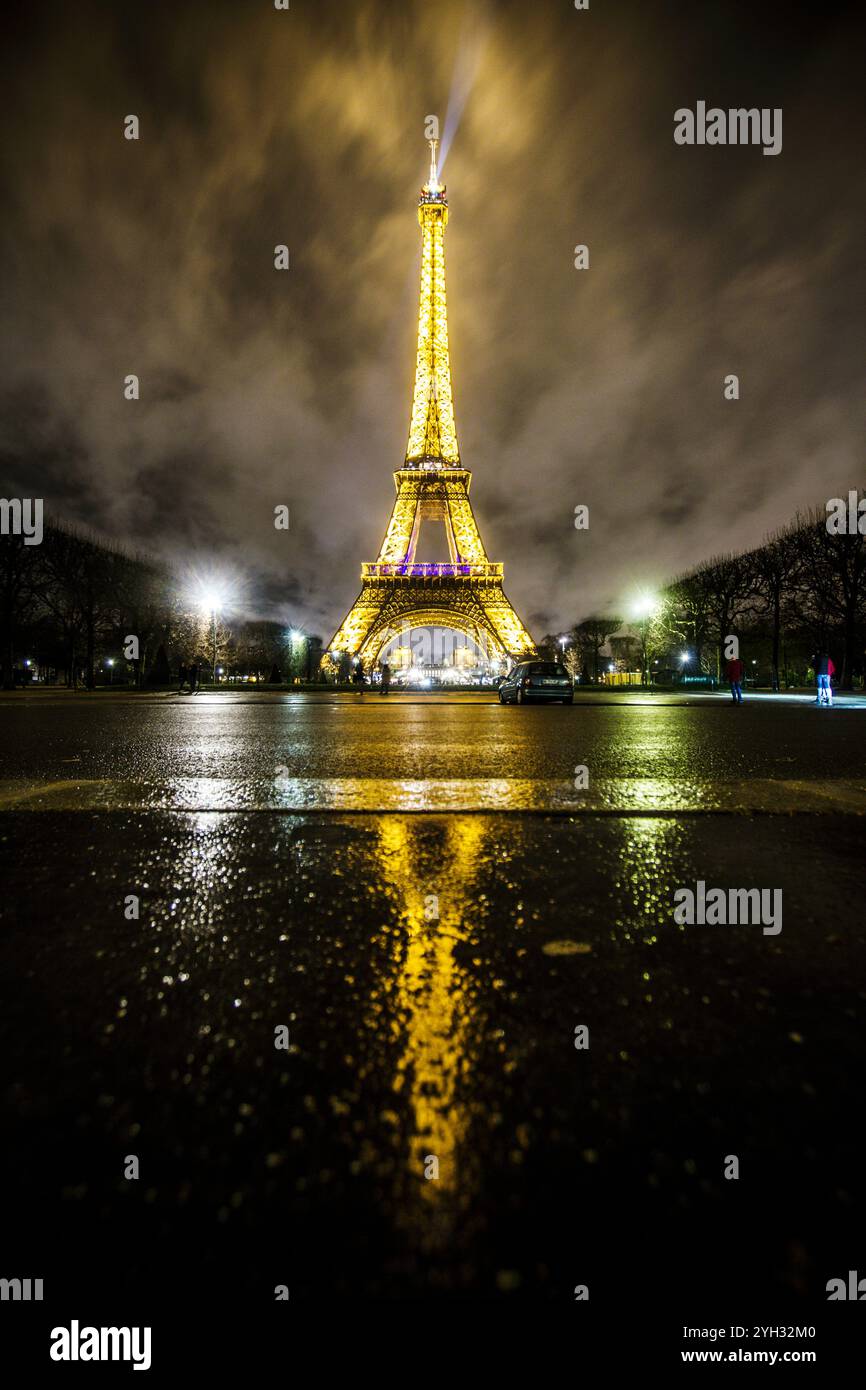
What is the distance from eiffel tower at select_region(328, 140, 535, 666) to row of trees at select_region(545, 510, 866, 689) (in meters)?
12.1

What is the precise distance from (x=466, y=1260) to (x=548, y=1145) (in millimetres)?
179

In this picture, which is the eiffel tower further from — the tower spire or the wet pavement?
the wet pavement

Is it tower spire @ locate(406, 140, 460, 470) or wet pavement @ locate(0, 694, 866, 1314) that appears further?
tower spire @ locate(406, 140, 460, 470)

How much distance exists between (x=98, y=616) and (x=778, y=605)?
42.9m

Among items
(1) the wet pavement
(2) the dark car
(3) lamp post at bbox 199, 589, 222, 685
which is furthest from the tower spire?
(1) the wet pavement

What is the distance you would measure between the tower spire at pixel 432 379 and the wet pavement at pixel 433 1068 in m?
45.8

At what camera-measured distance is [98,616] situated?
1495 inches

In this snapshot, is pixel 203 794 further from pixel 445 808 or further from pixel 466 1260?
pixel 466 1260

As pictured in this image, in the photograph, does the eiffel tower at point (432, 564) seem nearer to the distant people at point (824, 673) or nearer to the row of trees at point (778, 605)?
the row of trees at point (778, 605)

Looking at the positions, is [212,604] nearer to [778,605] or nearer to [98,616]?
[98,616]

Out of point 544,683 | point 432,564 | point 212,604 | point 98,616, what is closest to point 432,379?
point 432,564

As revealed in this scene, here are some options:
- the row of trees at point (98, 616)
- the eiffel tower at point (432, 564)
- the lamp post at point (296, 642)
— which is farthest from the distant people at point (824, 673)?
the lamp post at point (296, 642)

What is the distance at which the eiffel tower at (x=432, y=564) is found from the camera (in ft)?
131

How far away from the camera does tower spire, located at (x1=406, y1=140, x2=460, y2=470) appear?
4512cm
